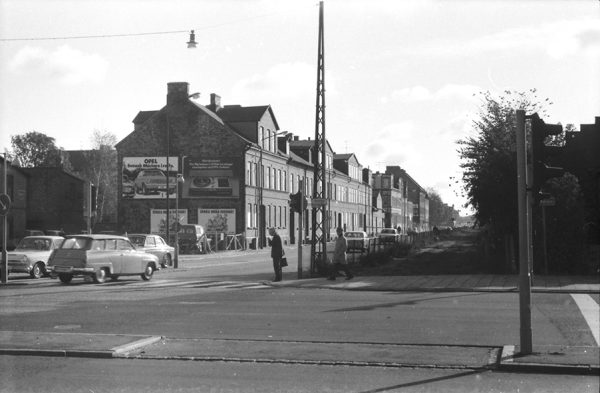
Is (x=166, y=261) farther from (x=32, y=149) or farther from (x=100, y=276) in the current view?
(x=32, y=149)

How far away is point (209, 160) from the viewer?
2295 inches

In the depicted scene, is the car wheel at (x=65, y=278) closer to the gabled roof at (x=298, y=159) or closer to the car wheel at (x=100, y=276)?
the car wheel at (x=100, y=276)

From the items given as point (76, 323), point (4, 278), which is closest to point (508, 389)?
point (76, 323)

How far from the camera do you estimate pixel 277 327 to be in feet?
41.3

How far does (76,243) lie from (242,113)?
1642 inches

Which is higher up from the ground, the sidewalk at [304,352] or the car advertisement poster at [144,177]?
the car advertisement poster at [144,177]

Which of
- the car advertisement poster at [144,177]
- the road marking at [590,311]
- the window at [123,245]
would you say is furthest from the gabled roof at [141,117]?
the road marking at [590,311]

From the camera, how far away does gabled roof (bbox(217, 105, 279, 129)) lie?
6259cm

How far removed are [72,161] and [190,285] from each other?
92.9m

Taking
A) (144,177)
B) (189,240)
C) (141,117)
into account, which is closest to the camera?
(189,240)

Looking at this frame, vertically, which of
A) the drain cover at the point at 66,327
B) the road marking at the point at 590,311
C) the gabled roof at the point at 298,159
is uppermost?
the gabled roof at the point at 298,159

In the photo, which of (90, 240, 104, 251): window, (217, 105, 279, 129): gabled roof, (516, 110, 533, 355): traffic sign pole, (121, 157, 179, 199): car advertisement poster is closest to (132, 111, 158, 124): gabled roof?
(217, 105, 279, 129): gabled roof

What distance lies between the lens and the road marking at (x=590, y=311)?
11750mm

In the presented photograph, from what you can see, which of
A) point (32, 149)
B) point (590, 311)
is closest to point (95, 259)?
point (590, 311)
